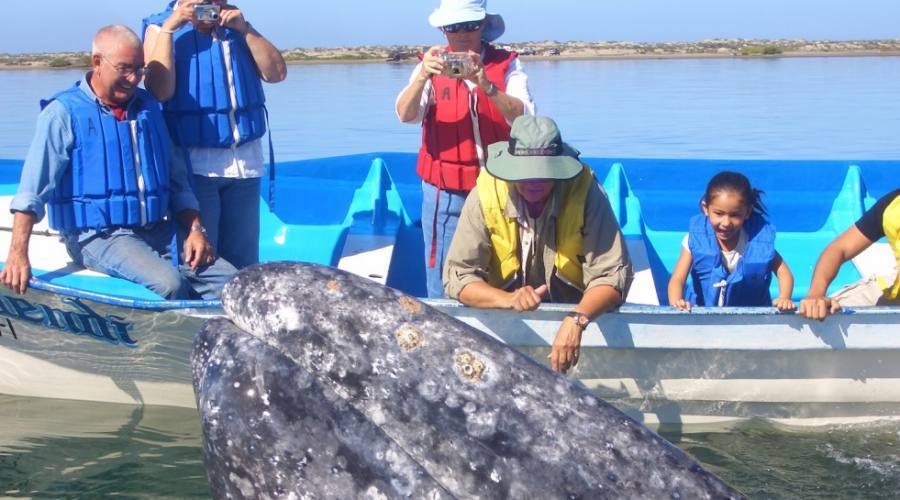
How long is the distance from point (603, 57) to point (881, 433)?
62188mm

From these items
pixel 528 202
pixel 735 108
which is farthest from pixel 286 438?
pixel 735 108

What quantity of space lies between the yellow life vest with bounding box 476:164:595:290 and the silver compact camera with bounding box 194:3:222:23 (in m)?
1.66

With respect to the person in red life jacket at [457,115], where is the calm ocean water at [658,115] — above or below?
below

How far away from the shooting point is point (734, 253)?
21.6 ft

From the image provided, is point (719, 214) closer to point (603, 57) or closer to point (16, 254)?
point (16, 254)

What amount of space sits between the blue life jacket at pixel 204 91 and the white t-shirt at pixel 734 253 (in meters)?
2.60

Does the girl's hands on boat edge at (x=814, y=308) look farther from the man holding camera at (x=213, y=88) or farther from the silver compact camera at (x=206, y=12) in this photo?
the silver compact camera at (x=206, y=12)

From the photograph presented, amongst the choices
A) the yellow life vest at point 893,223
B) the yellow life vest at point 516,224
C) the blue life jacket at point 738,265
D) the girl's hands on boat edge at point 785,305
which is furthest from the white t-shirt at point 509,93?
the yellow life vest at point 893,223

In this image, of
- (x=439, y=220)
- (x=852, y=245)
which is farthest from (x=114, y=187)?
(x=852, y=245)

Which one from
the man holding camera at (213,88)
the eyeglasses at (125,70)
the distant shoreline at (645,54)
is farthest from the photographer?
the distant shoreline at (645,54)

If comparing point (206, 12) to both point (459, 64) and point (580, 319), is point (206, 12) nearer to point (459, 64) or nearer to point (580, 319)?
point (459, 64)

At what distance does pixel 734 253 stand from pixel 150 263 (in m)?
3.16

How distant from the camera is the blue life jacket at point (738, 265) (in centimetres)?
648

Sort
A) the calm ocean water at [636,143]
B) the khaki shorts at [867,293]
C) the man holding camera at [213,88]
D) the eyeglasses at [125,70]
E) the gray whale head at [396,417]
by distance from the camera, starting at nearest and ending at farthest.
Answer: the gray whale head at [396,417], the eyeglasses at [125,70], the calm ocean water at [636,143], the man holding camera at [213,88], the khaki shorts at [867,293]
